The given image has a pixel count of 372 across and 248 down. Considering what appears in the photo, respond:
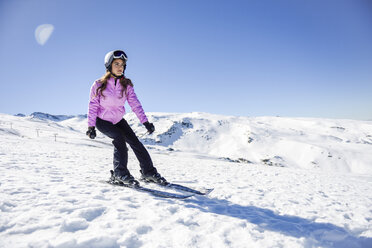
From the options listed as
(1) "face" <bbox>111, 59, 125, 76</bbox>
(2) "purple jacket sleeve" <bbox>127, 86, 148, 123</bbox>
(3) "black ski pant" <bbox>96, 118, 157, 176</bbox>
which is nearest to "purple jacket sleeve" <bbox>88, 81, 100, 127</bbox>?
(3) "black ski pant" <bbox>96, 118, 157, 176</bbox>

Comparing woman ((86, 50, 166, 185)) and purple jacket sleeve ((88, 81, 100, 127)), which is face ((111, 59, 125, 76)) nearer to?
woman ((86, 50, 166, 185))

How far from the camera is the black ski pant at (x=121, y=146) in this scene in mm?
4293

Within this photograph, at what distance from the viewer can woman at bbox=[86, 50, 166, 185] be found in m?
4.25

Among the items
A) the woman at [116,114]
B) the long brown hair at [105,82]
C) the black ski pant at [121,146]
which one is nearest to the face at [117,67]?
the woman at [116,114]

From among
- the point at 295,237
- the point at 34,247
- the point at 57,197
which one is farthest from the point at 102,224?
the point at 295,237

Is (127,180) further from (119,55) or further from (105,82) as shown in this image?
Answer: (119,55)

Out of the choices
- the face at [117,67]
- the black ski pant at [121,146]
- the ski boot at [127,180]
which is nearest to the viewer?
the ski boot at [127,180]

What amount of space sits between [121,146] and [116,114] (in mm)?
739

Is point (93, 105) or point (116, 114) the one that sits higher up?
point (93, 105)

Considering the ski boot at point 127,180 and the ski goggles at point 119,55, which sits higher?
the ski goggles at point 119,55

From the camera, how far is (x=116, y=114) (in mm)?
4449

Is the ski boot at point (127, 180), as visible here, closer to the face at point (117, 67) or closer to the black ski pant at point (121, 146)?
the black ski pant at point (121, 146)

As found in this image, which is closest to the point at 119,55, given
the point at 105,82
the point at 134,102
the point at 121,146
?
the point at 105,82

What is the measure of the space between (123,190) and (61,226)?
5.50 ft
